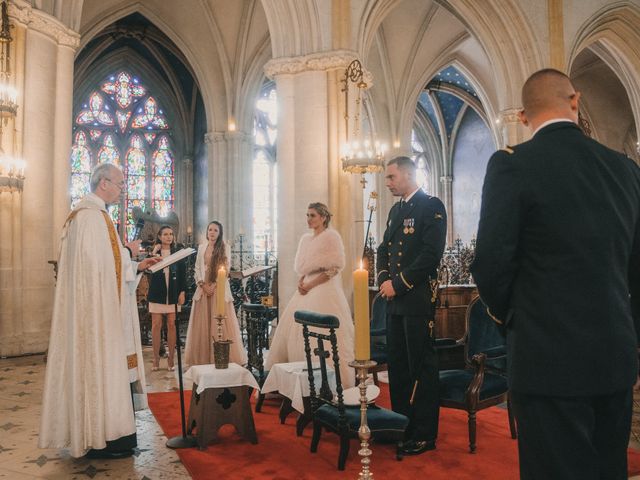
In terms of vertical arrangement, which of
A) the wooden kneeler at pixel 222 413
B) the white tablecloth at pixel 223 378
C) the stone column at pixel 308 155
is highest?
the stone column at pixel 308 155

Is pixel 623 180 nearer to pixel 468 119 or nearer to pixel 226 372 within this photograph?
pixel 226 372

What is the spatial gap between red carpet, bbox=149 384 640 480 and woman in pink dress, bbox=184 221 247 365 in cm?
176

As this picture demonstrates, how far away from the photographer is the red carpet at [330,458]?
141 inches

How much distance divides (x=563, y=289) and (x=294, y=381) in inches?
115

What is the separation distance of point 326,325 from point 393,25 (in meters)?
13.8

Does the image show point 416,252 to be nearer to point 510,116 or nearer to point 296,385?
point 296,385

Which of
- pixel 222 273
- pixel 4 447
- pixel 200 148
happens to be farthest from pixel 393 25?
pixel 4 447

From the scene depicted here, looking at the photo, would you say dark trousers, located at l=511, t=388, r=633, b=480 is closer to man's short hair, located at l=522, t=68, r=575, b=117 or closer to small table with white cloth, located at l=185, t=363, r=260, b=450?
man's short hair, located at l=522, t=68, r=575, b=117

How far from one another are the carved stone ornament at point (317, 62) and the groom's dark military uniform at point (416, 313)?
592cm

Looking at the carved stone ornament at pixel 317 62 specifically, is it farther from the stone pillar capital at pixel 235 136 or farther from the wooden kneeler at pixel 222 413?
the stone pillar capital at pixel 235 136

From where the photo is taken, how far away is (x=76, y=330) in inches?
146

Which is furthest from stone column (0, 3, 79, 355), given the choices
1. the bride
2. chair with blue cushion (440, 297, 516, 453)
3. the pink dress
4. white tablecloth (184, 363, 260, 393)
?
chair with blue cushion (440, 297, 516, 453)

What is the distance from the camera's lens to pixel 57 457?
3914 millimetres

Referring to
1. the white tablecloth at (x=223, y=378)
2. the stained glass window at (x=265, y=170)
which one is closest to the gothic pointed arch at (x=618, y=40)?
the stained glass window at (x=265, y=170)
